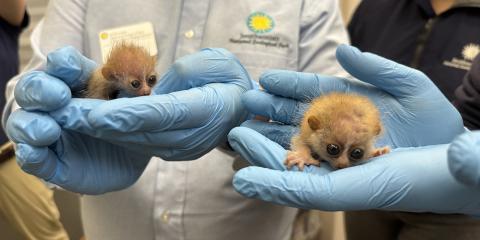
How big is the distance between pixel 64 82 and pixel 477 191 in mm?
924

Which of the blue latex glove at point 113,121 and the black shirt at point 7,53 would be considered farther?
the black shirt at point 7,53

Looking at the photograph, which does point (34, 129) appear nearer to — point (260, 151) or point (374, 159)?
point (260, 151)

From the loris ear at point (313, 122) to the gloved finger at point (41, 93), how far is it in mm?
546

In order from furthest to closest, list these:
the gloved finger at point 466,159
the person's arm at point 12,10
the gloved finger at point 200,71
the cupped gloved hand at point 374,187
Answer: the person's arm at point 12,10 → the gloved finger at point 200,71 → the cupped gloved hand at point 374,187 → the gloved finger at point 466,159

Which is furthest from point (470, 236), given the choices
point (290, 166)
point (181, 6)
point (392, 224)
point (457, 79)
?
point (181, 6)

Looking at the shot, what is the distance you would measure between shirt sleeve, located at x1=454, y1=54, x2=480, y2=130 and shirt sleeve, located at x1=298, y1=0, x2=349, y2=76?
351 millimetres

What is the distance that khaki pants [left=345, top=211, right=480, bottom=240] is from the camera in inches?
47.9

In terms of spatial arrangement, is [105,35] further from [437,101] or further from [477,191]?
[477,191]

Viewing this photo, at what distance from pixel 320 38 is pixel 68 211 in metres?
1.41

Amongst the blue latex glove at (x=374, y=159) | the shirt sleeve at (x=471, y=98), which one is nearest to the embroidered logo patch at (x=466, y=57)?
the shirt sleeve at (x=471, y=98)

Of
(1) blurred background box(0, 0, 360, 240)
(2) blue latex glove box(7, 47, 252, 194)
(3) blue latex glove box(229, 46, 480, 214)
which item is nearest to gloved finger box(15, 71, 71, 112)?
(2) blue latex glove box(7, 47, 252, 194)

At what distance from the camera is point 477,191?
2.66 ft

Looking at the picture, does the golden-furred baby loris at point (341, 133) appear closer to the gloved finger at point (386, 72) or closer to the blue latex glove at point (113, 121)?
the gloved finger at point (386, 72)

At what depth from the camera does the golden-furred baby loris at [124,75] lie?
1078 mm
